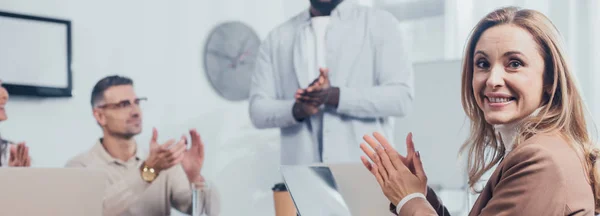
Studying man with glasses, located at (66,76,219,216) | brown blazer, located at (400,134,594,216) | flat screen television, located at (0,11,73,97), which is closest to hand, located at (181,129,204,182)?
man with glasses, located at (66,76,219,216)

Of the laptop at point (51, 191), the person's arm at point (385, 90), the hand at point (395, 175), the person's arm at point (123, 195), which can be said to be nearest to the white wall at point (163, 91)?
the person's arm at point (123, 195)

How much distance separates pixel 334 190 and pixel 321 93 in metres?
1.66

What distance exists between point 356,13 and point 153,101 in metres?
1.06

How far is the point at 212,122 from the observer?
389 cm

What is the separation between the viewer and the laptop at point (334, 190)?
1.65m

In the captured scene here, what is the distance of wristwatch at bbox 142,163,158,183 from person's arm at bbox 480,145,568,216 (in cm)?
184

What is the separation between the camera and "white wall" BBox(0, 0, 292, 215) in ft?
10.9

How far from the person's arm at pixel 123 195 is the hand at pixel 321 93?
0.84 m

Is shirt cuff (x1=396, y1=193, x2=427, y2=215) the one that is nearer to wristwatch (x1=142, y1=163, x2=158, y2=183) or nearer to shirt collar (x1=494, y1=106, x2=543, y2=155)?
shirt collar (x1=494, y1=106, x2=543, y2=155)

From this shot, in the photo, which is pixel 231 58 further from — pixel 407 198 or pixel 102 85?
pixel 407 198

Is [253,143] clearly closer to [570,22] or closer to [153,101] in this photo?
[153,101]

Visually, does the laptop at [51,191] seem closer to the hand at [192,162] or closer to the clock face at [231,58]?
the hand at [192,162]

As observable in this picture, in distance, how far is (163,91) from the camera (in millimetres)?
3656

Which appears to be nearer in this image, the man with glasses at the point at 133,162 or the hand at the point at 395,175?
the hand at the point at 395,175
